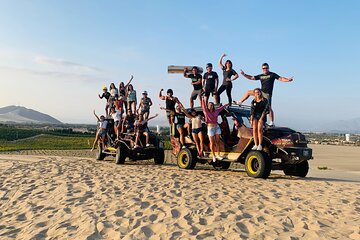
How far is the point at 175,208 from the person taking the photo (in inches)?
286

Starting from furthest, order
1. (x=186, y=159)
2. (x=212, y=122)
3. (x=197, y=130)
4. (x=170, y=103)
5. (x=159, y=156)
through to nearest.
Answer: (x=159, y=156) → (x=170, y=103) → (x=186, y=159) → (x=197, y=130) → (x=212, y=122)

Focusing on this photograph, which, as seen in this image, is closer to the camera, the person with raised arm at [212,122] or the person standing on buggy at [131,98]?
the person with raised arm at [212,122]

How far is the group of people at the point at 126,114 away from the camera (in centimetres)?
1581

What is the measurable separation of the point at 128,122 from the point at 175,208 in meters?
9.46

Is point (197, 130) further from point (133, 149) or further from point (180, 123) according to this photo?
point (133, 149)

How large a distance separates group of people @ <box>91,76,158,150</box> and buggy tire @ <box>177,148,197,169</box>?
2320 millimetres

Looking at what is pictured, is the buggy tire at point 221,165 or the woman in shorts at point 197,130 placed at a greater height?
the woman in shorts at point 197,130

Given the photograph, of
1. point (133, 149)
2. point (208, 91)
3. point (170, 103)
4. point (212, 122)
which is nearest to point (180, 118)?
point (170, 103)

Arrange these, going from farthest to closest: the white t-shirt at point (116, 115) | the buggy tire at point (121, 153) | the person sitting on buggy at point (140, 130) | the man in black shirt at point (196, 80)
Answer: the white t-shirt at point (116, 115)
the buggy tire at point (121, 153)
the person sitting on buggy at point (140, 130)
the man in black shirt at point (196, 80)

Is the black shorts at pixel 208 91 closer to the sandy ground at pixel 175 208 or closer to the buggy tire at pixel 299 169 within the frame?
the sandy ground at pixel 175 208

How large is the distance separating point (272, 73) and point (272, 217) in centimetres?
599

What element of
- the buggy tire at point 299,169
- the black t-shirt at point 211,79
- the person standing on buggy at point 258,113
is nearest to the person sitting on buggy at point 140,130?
the black t-shirt at point 211,79

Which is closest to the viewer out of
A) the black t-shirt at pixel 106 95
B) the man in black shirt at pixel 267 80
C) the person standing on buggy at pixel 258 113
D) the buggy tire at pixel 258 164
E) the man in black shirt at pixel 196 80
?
the buggy tire at pixel 258 164

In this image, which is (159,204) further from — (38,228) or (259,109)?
(259,109)
